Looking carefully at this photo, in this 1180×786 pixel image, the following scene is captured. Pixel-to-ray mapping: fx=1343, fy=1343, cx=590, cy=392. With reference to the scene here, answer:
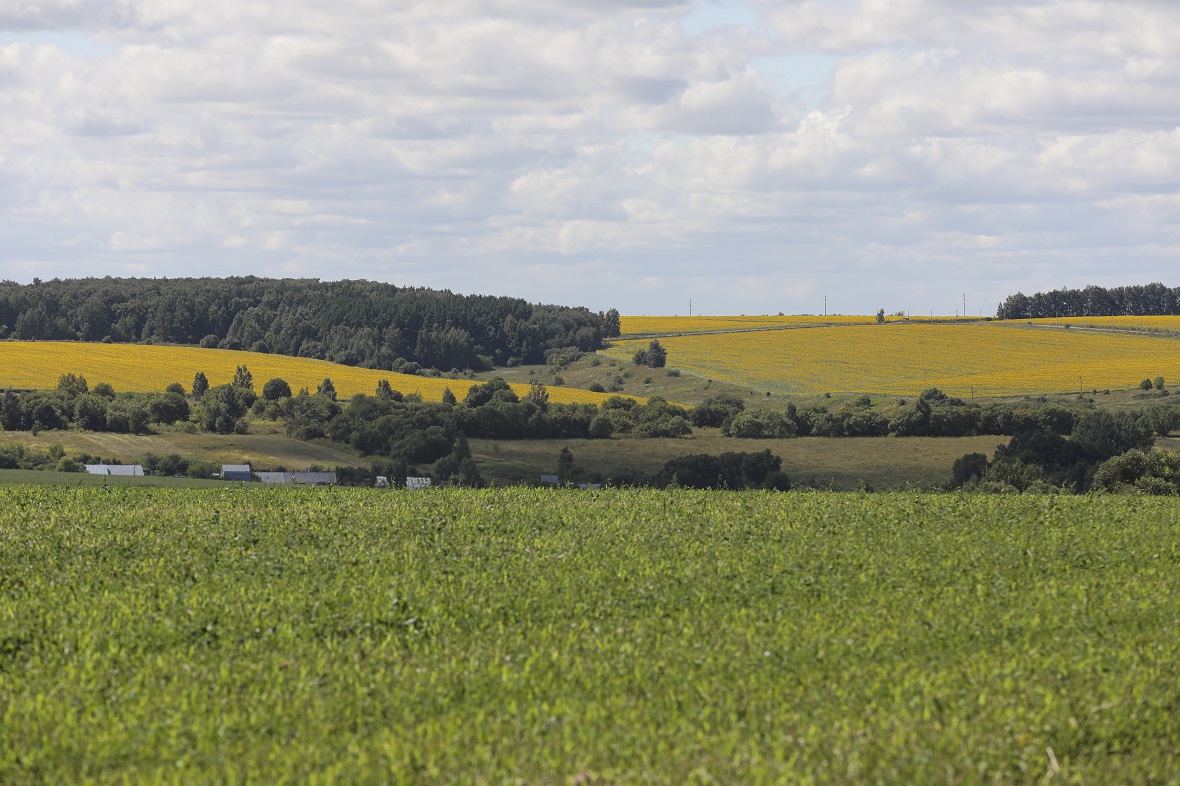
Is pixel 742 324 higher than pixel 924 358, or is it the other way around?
pixel 742 324

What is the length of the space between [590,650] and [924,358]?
127m

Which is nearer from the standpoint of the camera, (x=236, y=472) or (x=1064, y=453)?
(x=236, y=472)

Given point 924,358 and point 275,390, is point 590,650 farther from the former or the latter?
point 924,358

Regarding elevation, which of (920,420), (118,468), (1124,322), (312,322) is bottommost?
(118,468)

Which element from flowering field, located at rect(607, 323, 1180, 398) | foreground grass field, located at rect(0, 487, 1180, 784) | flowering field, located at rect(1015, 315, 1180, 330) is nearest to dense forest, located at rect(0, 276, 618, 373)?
flowering field, located at rect(607, 323, 1180, 398)

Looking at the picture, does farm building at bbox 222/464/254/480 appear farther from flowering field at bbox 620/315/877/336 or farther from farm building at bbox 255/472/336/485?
flowering field at bbox 620/315/877/336

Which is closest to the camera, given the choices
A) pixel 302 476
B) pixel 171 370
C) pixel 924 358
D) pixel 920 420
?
pixel 302 476

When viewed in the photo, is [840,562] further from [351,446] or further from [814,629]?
[351,446]

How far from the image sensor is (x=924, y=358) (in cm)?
13612

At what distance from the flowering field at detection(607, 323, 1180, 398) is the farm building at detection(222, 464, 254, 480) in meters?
58.3

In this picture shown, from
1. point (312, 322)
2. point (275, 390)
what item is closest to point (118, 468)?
point (275, 390)

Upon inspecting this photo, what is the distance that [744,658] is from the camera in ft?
42.9

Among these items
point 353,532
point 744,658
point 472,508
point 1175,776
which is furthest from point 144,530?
point 1175,776

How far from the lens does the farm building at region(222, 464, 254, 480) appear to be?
226 feet
